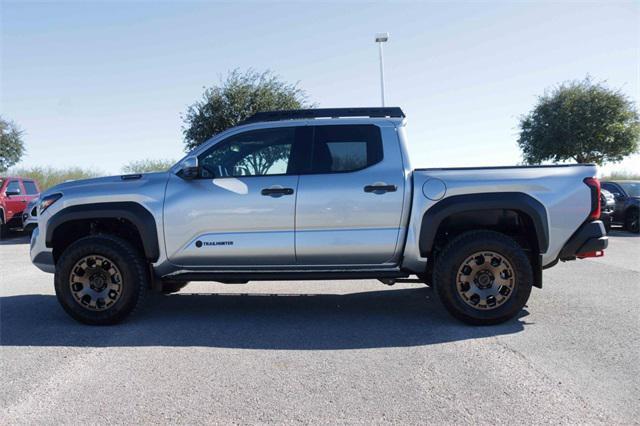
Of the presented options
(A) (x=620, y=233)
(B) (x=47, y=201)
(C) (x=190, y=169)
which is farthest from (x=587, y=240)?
(A) (x=620, y=233)

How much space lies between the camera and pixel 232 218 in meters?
4.79

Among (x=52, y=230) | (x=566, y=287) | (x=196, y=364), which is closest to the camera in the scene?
(x=196, y=364)

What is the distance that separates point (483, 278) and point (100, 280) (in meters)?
3.78

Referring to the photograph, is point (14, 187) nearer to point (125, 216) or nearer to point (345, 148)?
point (125, 216)

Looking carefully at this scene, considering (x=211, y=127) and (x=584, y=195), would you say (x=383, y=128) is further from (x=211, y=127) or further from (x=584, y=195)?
(x=211, y=127)

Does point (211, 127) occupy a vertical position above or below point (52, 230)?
above

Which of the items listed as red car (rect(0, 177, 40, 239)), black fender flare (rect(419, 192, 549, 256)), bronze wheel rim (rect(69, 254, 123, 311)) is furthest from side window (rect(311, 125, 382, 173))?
red car (rect(0, 177, 40, 239))

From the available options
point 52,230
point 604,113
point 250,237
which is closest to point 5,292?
point 52,230

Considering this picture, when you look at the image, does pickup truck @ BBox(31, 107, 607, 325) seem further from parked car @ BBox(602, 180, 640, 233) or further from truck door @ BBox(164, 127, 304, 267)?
parked car @ BBox(602, 180, 640, 233)

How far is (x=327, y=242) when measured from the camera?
4754 millimetres

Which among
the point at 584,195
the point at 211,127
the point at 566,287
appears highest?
the point at 211,127

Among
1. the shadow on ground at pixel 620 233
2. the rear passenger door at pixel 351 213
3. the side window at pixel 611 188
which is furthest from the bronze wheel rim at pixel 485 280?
the side window at pixel 611 188

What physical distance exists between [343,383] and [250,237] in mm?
1913

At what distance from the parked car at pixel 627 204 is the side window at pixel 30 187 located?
18.2 metres
